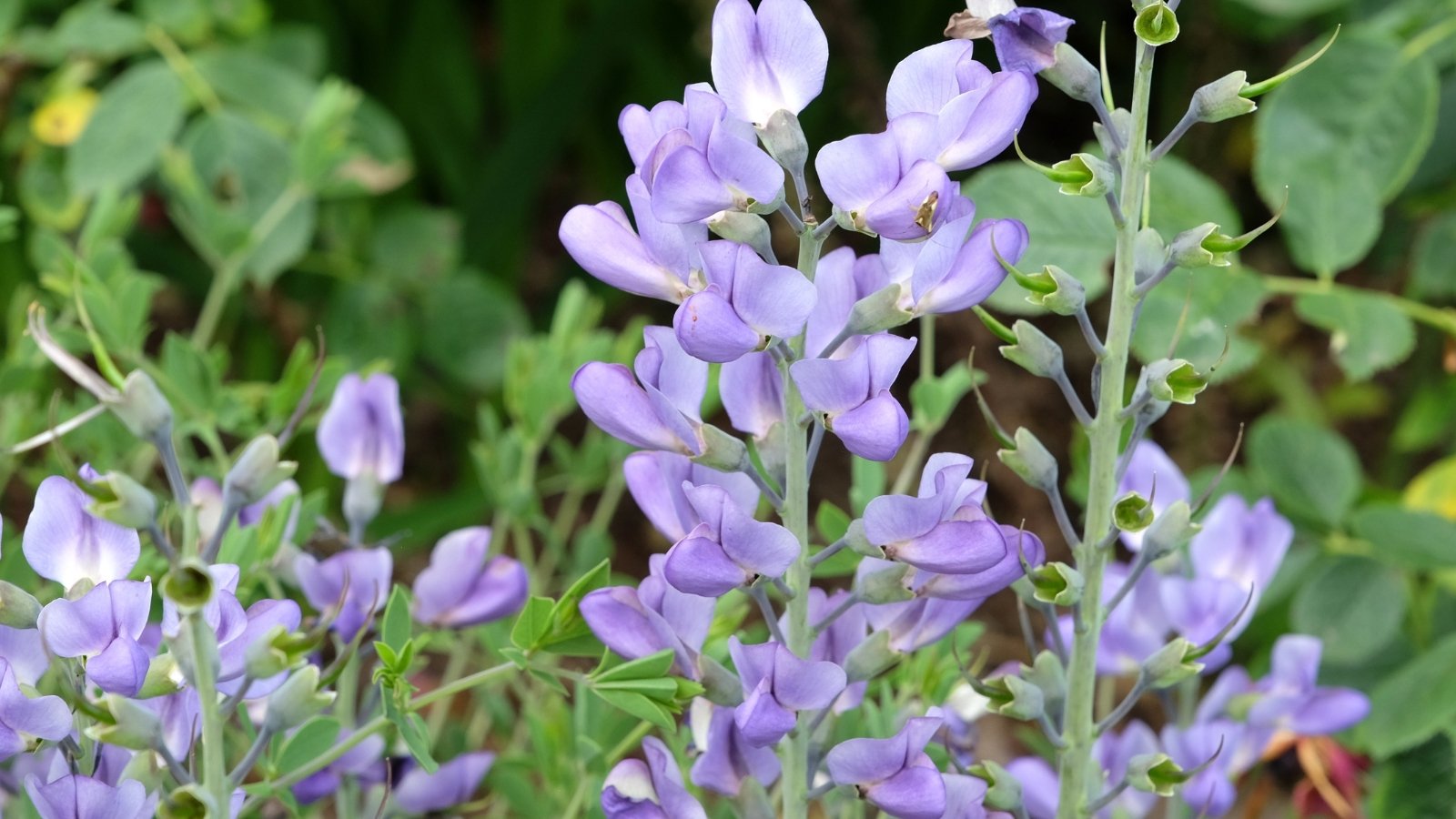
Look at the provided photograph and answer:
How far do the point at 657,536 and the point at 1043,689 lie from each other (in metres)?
1.13

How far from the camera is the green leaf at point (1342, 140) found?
0.96 m

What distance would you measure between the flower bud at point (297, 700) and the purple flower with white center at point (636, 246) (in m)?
0.15

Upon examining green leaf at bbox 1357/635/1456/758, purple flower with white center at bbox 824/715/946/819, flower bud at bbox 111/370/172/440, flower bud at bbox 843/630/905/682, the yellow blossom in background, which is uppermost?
flower bud at bbox 111/370/172/440

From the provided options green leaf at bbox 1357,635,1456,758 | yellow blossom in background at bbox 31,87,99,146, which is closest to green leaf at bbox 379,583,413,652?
green leaf at bbox 1357,635,1456,758

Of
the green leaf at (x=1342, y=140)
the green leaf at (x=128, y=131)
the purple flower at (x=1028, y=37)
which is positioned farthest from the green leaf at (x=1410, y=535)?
the green leaf at (x=128, y=131)

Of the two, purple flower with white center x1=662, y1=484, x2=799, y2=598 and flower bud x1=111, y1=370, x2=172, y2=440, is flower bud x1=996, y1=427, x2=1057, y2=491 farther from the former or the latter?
flower bud x1=111, y1=370, x2=172, y2=440

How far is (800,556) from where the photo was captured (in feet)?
1.63

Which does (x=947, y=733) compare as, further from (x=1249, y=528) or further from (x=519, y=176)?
(x=519, y=176)

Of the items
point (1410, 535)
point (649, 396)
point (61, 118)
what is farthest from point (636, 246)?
point (61, 118)

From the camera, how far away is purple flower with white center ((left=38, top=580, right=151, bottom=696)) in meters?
0.45

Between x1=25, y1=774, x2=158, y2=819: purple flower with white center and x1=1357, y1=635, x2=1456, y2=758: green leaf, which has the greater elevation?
x1=25, y1=774, x2=158, y2=819: purple flower with white center

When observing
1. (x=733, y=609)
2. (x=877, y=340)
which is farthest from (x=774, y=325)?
(x=733, y=609)

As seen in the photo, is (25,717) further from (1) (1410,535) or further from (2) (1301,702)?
(1) (1410,535)

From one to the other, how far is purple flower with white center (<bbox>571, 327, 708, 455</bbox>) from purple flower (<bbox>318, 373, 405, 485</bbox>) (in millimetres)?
189
